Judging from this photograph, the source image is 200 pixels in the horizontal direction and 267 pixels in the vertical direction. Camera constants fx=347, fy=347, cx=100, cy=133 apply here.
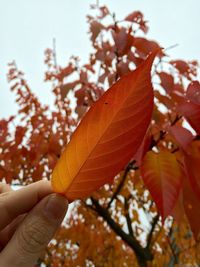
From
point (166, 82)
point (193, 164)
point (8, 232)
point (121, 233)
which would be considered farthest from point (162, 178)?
point (121, 233)

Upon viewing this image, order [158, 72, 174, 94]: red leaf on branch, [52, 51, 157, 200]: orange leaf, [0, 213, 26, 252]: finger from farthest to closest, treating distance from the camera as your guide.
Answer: [158, 72, 174, 94]: red leaf on branch, [0, 213, 26, 252]: finger, [52, 51, 157, 200]: orange leaf

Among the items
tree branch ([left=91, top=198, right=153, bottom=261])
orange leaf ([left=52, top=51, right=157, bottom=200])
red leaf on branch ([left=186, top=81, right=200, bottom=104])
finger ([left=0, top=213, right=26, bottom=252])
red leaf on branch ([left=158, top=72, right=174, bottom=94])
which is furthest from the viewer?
tree branch ([left=91, top=198, right=153, bottom=261])

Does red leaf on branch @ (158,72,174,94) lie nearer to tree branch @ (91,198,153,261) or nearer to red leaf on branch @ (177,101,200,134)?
red leaf on branch @ (177,101,200,134)

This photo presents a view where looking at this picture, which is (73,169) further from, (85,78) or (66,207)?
(85,78)

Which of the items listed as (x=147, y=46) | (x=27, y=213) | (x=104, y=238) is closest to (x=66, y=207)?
(x=27, y=213)

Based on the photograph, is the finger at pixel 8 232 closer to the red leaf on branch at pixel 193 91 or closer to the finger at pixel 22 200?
the finger at pixel 22 200

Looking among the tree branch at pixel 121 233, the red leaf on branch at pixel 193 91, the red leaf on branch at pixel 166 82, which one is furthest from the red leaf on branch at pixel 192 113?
the tree branch at pixel 121 233

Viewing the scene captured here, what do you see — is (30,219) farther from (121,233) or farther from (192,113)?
(121,233)

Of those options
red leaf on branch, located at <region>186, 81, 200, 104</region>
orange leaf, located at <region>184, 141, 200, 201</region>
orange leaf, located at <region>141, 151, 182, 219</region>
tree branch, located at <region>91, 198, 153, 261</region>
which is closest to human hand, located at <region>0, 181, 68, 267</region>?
orange leaf, located at <region>141, 151, 182, 219</region>
